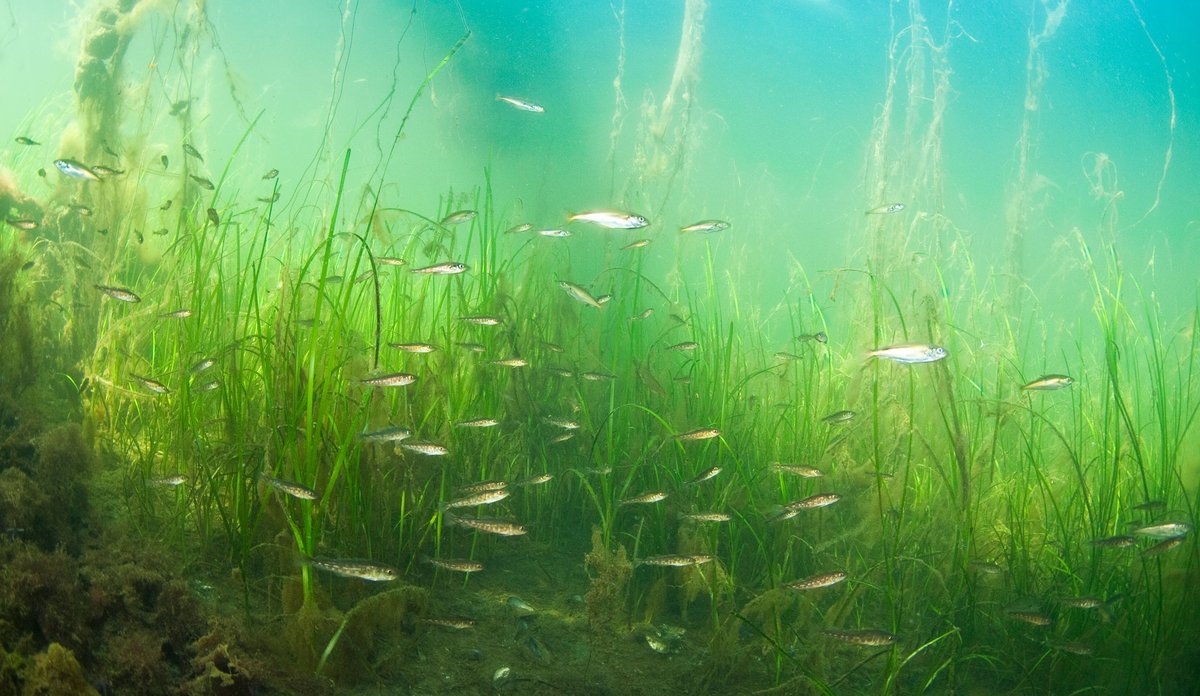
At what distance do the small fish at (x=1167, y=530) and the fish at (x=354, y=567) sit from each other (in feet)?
13.3

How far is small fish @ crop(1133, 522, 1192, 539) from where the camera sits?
11.1 feet

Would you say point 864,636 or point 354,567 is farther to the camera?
point 864,636

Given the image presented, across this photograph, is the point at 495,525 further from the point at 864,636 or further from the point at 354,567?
the point at 864,636

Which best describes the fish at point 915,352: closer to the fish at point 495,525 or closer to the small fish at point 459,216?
the fish at point 495,525

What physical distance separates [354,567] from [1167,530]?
429 cm

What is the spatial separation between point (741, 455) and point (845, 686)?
1910 millimetres

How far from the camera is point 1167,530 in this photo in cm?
340

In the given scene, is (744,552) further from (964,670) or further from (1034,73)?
(1034,73)

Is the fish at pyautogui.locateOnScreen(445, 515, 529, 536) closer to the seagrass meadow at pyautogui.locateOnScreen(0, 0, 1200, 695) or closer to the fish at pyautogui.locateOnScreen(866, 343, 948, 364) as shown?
the seagrass meadow at pyautogui.locateOnScreen(0, 0, 1200, 695)

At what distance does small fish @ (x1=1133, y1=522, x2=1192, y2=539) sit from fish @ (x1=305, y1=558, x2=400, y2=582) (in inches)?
160

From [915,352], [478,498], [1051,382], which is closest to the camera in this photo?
[478,498]

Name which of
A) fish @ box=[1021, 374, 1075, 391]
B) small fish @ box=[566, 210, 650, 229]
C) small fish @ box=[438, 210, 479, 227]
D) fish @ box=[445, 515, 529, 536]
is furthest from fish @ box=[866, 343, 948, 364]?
small fish @ box=[438, 210, 479, 227]

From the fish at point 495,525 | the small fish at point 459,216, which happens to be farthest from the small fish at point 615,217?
the fish at point 495,525

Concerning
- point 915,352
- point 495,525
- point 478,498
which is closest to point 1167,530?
point 915,352
